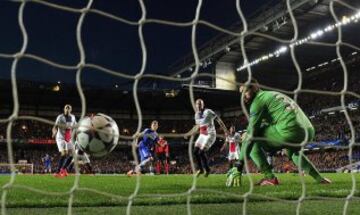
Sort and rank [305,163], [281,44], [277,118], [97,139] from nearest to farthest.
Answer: [97,139]
[277,118]
[305,163]
[281,44]

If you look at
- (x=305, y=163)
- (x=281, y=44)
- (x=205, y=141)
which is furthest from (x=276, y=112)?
(x=281, y=44)

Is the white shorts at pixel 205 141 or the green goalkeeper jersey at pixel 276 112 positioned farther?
the white shorts at pixel 205 141

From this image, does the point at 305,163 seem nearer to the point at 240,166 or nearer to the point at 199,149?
the point at 240,166

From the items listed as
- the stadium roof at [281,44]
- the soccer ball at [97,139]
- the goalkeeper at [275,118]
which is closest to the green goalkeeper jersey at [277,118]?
the goalkeeper at [275,118]

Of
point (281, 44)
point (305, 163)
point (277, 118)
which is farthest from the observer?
point (281, 44)

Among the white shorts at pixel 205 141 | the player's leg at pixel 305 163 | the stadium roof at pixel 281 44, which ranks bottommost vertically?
the player's leg at pixel 305 163

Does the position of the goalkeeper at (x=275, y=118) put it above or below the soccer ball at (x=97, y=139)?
above

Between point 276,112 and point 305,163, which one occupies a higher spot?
point 276,112

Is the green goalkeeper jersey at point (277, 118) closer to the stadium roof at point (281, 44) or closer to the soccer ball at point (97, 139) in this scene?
the soccer ball at point (97, 139)

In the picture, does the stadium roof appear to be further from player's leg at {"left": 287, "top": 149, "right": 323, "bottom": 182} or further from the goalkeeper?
the goalkeeper

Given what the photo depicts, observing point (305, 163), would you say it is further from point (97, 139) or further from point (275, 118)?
point (97, 139)

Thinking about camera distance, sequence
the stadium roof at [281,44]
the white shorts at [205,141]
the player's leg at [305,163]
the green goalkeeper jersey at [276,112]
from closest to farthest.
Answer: the green goalkeeper jersey at [276,112]
the player's leg at [305,163]
the white shorts at [205,141]
the stadium roof at [281,44]

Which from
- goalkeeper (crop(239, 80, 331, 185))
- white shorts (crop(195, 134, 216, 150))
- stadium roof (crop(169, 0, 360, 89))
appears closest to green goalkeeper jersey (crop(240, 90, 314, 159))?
goalkeeper (crop(239, 80, 331, 185))

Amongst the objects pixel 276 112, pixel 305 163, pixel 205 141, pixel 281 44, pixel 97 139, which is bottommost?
pixel 305 163
